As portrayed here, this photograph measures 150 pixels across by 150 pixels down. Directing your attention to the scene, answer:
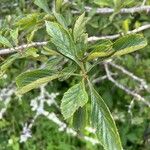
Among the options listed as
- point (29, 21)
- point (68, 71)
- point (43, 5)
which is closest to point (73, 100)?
point (68, 71)

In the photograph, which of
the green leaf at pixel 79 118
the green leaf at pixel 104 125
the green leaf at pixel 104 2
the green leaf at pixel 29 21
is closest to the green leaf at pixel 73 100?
the green leaf at pixel 104 125

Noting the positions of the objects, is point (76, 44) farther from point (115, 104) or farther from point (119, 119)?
point (115, 104)

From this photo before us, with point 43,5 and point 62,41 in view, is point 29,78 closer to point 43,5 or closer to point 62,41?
point 62,41

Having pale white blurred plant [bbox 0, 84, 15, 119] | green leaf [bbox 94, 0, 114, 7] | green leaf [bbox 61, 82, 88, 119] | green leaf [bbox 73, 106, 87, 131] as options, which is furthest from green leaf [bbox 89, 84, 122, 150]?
pale white blurred plant [bbox 0, 84, 15, 119]

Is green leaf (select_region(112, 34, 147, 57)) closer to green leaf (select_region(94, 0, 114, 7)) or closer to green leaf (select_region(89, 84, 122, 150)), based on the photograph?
green leaf (select_region(89, 84, 122, 150))

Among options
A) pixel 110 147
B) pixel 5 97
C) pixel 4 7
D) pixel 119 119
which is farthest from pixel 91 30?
pixel 110 147

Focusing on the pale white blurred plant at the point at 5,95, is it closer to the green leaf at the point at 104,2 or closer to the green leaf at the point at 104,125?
the green leaf at the point at 104,2
